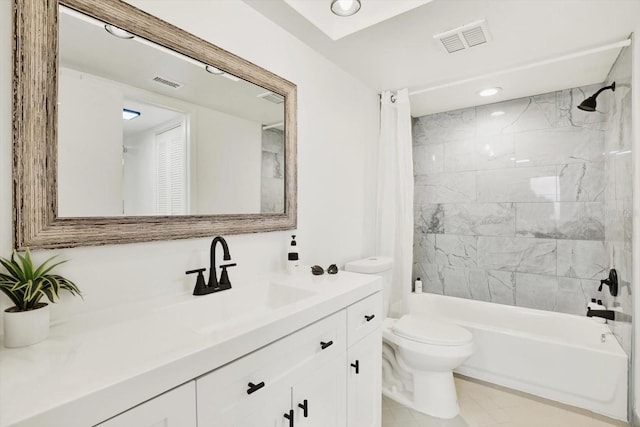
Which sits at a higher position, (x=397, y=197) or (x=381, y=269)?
(x=397, y=197)

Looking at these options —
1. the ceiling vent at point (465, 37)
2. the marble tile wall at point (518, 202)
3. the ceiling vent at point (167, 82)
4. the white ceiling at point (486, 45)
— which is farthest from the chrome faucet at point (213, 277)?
the marble tile wall at point (518, 202)

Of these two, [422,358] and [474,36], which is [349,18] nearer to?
[474,36]

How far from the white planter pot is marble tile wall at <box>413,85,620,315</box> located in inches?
120

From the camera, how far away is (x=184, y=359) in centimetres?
75

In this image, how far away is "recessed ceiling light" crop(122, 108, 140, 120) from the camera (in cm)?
114

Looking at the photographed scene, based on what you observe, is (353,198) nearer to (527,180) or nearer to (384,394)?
(384,394)

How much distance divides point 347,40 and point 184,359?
1.89 m

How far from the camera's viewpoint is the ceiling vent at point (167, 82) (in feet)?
4.06

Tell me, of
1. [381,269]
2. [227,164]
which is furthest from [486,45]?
[227,164]

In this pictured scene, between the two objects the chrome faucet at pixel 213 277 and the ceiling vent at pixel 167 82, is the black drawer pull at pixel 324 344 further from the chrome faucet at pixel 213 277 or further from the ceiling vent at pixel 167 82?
the ceiling vent at pixel 167 82

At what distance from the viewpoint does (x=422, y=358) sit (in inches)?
75.9

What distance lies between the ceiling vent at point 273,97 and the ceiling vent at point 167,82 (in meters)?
0.45

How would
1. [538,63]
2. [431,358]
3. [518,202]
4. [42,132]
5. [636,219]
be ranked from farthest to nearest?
[518,202] → [538,63] → [431,358] → [636,219] → [42,132]

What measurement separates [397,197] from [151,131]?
1885 millimetres
